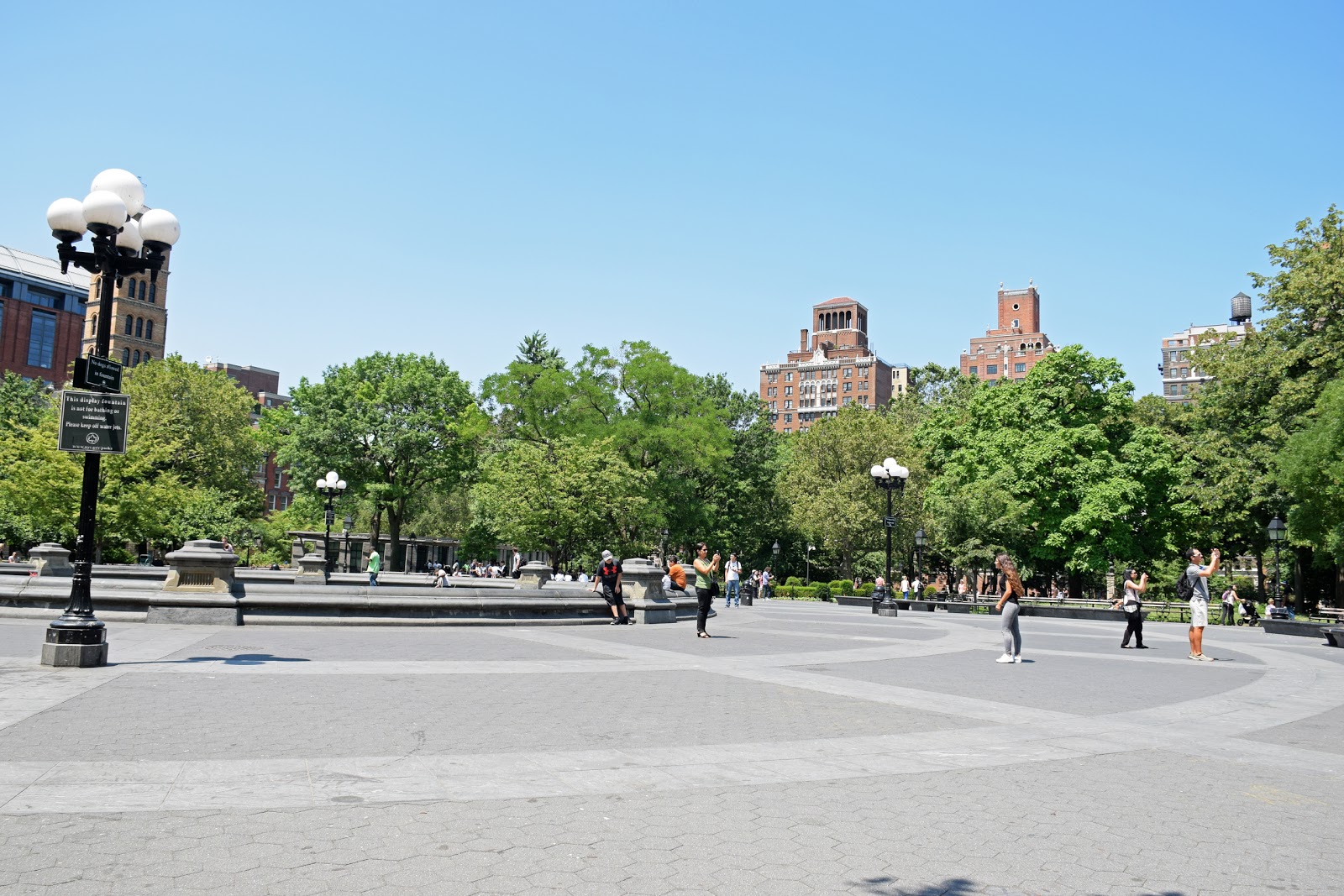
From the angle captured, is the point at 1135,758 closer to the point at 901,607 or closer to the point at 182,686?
the point at 182,686

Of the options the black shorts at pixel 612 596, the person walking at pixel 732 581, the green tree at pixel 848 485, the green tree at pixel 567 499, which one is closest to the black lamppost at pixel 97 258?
the black shorts at pixel 612 596

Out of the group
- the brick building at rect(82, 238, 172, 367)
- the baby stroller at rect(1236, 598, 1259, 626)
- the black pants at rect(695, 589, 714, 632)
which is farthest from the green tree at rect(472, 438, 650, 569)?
the brick building at rect(82, 238, 172, 367)

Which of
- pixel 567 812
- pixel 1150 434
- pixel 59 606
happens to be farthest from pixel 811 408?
pixel 567 812

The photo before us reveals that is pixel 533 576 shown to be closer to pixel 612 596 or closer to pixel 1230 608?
pixel 612 596

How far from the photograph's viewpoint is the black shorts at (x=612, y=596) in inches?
837

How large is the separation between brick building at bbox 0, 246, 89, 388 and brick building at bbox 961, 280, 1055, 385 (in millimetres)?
108853

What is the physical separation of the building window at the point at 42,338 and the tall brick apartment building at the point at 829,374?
337 feet

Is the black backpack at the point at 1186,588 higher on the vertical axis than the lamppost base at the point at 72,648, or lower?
higher

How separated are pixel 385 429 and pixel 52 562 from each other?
29400 millimetres

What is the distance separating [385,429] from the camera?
53.1 meters

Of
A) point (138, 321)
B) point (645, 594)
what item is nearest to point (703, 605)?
A: point (645, 594)

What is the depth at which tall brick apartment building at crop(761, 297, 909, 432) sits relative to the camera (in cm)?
16162

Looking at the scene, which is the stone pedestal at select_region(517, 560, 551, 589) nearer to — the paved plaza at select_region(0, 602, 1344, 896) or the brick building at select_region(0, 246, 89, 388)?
the paved plaza at select_region(0, 602, 1344, 896)

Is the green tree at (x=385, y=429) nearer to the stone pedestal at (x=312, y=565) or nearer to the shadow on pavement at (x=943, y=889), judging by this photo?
the stone pedestal at (x=312, y=565)
